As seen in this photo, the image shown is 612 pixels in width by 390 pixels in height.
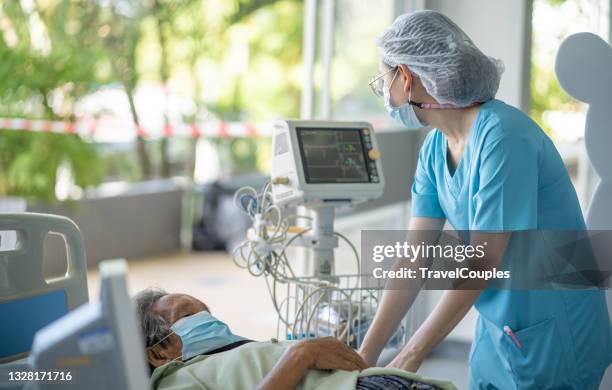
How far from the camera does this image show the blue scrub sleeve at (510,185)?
1.57 meters

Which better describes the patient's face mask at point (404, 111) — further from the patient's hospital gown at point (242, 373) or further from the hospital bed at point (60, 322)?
the hospital bed at point (60, 322)

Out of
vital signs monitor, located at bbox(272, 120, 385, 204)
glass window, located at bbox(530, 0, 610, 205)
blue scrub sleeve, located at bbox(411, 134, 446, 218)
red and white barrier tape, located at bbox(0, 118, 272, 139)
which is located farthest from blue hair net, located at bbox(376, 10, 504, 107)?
red and white barrier tape, located at bbox(0, 118, 272, 139)

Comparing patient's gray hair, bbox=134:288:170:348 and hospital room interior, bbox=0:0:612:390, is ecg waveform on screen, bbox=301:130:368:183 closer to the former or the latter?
hospital room interior, bbox=0:0:612:390

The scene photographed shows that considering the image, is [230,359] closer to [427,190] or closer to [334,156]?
[427,190]

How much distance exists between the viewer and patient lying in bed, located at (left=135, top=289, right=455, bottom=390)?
5.31 ft

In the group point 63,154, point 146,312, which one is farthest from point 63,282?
point 63,154

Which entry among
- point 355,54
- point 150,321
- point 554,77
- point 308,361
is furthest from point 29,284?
point 554,77

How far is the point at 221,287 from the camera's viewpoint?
562cm

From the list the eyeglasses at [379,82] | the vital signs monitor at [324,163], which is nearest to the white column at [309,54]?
the vital signs monitor at [324,163]

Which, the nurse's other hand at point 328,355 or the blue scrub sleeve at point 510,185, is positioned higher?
the blue scrub sleeve at point 510,185

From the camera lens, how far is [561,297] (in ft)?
5.50

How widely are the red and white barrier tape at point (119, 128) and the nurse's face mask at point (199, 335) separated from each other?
3.22m

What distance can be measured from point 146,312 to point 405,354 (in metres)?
0.67

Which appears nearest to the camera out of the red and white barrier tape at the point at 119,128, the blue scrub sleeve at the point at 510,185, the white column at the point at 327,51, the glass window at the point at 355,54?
the blue scrub sleeve at the point at 510,185
